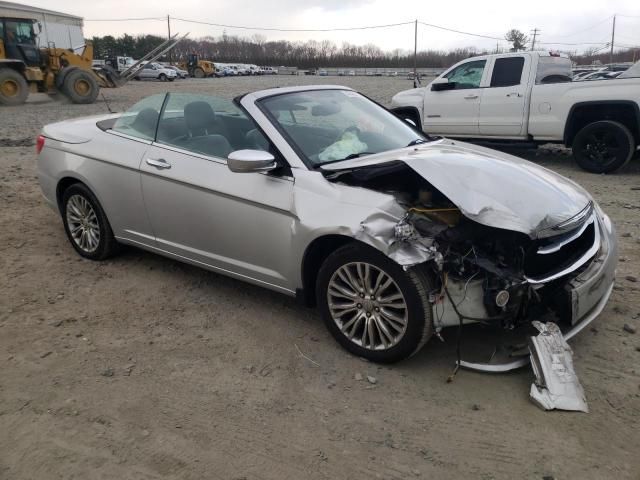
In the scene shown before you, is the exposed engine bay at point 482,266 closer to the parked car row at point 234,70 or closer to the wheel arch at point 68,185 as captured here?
the wheel arch at point 68,185

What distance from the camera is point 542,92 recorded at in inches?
348

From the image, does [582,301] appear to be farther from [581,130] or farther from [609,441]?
[581,130]

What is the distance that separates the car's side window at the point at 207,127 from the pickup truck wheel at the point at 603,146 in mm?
6510

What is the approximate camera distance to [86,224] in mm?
4945

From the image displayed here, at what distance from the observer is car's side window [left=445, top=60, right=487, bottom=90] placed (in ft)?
32.1

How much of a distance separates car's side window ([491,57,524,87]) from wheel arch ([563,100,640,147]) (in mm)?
1193

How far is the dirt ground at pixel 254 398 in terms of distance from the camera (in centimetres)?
256

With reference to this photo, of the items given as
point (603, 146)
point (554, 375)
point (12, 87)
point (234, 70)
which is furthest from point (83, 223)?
point (234, 70)

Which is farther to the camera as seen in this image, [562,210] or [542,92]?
[542,92]

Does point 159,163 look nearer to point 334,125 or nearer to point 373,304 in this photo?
point 334,125

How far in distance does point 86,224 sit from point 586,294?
408 centimetres

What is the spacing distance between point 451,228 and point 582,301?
33.4 inches

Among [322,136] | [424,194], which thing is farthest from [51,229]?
[424,194]

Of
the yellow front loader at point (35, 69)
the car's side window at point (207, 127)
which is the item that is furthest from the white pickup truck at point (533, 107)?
the yellow front loader at point (35, 69)
